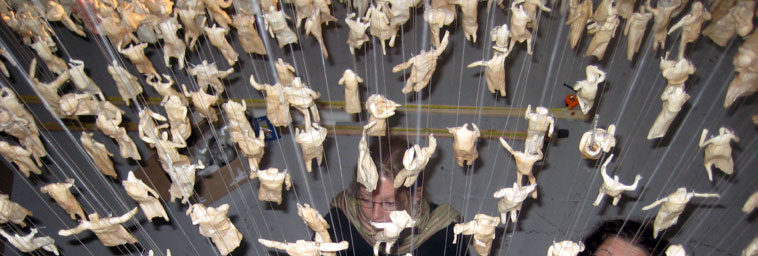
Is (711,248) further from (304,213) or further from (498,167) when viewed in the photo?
(304,213)

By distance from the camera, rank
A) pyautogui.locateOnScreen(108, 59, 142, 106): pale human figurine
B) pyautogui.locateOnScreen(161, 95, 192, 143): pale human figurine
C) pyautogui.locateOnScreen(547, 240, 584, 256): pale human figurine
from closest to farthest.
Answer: pyautogui.locateOnScreen(547, 240, 584, 256): pale human figurine, pyautogui.locateOnScreen(161, 95, 192, 143): pale human figurine, pyautogui.locateOnScreen(108, 59, 142, 106): pale human figurine

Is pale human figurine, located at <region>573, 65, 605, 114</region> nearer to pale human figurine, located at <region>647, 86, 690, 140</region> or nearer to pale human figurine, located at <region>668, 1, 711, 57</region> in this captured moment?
pale human figurine, located at <region>647, 86, 690, 140</region>

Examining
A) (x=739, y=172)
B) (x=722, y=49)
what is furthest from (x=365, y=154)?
(x=722, y=49)

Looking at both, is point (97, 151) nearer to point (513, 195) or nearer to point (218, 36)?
point (218, 36)

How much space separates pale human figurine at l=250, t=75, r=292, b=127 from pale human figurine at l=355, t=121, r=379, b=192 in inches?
11.9

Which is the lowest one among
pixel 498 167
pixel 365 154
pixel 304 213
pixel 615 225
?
pixel 498 167

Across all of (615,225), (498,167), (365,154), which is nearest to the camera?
(365,154)

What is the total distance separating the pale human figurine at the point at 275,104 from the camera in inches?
56.6

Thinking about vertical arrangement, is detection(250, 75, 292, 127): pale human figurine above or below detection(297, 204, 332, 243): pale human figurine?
above

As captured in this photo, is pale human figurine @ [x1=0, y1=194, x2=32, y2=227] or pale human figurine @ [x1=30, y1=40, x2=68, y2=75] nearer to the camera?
pale human figurine @ [x1=0, y1=194, x2=32, y2=227]

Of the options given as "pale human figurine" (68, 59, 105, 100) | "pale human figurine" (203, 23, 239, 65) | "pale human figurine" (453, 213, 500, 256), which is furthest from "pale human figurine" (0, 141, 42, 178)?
"pale human figurine" (453, 213, 500, 256)

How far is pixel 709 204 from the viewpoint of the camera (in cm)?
179

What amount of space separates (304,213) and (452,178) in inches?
33.9

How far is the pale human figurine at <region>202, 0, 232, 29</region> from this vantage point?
1.78m
